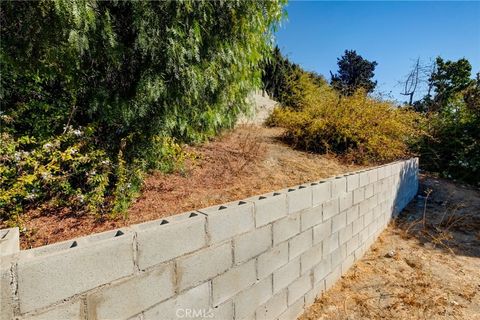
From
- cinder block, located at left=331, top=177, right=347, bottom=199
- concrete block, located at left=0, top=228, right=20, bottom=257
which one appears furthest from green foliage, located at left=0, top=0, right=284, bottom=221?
cinder block, located at left=331, top=177, right=347, bottom=199

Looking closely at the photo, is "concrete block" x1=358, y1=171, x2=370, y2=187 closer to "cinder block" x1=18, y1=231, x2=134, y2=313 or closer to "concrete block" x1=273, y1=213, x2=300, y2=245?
"concrete block" x1=273, y1=213, x2=300, y2=245

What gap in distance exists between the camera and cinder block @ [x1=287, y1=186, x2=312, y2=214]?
97.9 inches

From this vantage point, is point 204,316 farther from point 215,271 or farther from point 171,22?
point 171,22

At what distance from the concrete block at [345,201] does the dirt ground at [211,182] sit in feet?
3.20

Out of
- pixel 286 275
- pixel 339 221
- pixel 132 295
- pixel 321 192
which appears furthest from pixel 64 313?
pixel 339 221

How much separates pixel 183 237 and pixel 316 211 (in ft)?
5.21

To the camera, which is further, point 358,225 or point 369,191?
point 369,191

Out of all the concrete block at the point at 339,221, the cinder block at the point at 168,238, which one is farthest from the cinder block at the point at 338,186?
the cinder block at the point at 168,238

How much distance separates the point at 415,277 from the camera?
3223 millimetres

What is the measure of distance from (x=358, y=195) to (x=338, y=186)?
67cm

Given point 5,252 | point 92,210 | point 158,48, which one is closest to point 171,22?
point 158,48

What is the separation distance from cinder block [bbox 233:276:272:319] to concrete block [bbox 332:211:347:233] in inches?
47.1

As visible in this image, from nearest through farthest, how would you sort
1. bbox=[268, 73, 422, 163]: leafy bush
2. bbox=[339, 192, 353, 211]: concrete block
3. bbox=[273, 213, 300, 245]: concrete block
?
bbox=[273, 213, 300, 245]: concrete block < bbox=[339, 192, 353, 211]: concrete block < bbox=[268, 73, 422, 163]: leafy bush

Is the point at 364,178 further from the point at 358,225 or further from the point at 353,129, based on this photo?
the point at 353,129
